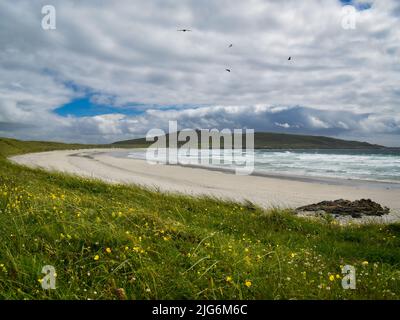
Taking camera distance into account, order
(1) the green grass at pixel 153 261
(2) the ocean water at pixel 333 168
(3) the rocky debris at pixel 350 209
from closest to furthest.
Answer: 1. (1) the green grass at pixel 153 261
2. (3) the rocky debris at pixel 350 209
3. (2) the ocean water at pixel 333 168

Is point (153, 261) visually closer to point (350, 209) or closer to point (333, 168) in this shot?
point (350, 209)

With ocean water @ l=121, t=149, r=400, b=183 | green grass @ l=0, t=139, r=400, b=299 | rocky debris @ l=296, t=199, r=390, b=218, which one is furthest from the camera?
ocean water @ l=121, t=149, r=400, b=183

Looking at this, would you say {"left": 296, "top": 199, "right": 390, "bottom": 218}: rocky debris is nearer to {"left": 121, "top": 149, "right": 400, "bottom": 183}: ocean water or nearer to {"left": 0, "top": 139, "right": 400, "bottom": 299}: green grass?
{"left": 0, "top": 139, "right": 400, "bottom": 299}: green grass

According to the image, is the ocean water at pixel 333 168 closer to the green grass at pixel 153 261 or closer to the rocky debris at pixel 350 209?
the rocky debris at pixel 350 209

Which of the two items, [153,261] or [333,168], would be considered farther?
[333,168]

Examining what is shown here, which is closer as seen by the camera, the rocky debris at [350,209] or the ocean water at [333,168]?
the rocky debris at [350,209]

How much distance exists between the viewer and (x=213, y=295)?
175 inches

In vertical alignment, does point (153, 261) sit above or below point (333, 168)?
below

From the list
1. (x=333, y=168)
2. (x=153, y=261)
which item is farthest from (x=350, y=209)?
(x=333, y=168)

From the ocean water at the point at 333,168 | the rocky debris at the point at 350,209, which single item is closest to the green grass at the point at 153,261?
the rocky debris at the point at 350,209

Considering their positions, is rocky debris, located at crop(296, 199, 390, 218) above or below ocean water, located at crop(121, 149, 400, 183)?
below

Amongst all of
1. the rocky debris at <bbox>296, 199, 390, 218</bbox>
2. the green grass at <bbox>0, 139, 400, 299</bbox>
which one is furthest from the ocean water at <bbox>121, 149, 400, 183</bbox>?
the green grass at <bbox>0, 139, 400, 299</bbox>

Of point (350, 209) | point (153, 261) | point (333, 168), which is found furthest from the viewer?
point (333, 168)
